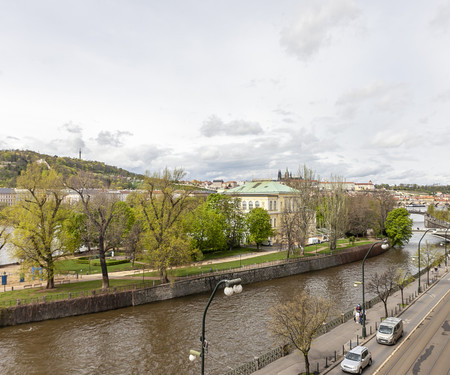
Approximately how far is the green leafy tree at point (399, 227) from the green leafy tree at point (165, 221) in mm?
64864

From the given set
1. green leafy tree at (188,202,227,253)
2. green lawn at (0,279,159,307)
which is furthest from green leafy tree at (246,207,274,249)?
green lawn at (0,279,159,307)

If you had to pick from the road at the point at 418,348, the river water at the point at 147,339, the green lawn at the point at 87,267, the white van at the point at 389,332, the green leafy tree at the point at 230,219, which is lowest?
the river water at the point at 147,339

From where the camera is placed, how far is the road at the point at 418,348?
21.2 meters

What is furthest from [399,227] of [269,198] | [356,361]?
[356,361]

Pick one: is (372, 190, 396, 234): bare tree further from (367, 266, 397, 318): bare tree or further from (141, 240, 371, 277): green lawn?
(367, 266, 397, 318): bare tree

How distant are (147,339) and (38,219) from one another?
20804mm

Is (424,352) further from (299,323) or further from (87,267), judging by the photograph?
(87,267)

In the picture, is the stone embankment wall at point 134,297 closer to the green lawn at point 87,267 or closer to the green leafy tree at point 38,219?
the green leafy tree at point 38,219

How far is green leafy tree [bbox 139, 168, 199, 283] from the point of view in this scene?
40.7m

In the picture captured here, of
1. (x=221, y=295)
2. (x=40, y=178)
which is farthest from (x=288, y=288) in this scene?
(x=40, y=178)

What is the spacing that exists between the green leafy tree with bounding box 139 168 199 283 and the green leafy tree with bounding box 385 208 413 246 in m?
64.9

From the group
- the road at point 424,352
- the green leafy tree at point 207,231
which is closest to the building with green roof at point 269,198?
the green leafy tree at point 207,231

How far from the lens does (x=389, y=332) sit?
25.3 meters

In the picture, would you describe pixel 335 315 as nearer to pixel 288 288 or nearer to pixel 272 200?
pixel 288 288
